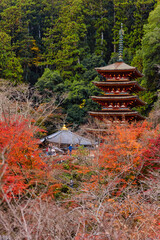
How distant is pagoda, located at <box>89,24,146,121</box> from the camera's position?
16.1 metres

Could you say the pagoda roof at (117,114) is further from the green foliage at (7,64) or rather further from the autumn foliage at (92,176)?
the green foliage at (7,64)

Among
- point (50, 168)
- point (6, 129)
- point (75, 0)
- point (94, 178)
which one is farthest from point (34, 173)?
point (75, 0)

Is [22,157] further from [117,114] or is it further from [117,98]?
[117,98]

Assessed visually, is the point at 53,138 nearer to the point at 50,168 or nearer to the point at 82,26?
the point at 50,168

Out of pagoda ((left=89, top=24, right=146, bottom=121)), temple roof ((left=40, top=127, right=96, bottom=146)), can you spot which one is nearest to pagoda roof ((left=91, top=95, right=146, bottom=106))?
pagoda ((left=89, top=24, right=146, bottom=121))

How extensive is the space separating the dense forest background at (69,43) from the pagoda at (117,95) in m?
9.95

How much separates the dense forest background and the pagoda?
9.95m

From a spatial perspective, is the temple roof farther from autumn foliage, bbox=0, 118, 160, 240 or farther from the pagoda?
autumn foliage, bbox=0, 118, 160, 240

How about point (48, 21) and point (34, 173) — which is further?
point (48, 21)

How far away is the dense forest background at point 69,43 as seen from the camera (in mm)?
28531

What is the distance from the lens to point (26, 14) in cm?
3691

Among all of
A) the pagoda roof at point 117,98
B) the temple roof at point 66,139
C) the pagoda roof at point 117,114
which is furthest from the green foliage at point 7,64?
the pagoda roof at point 117,114

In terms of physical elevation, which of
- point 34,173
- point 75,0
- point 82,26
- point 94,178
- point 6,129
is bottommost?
point 94,178

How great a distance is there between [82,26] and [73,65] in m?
5.41
